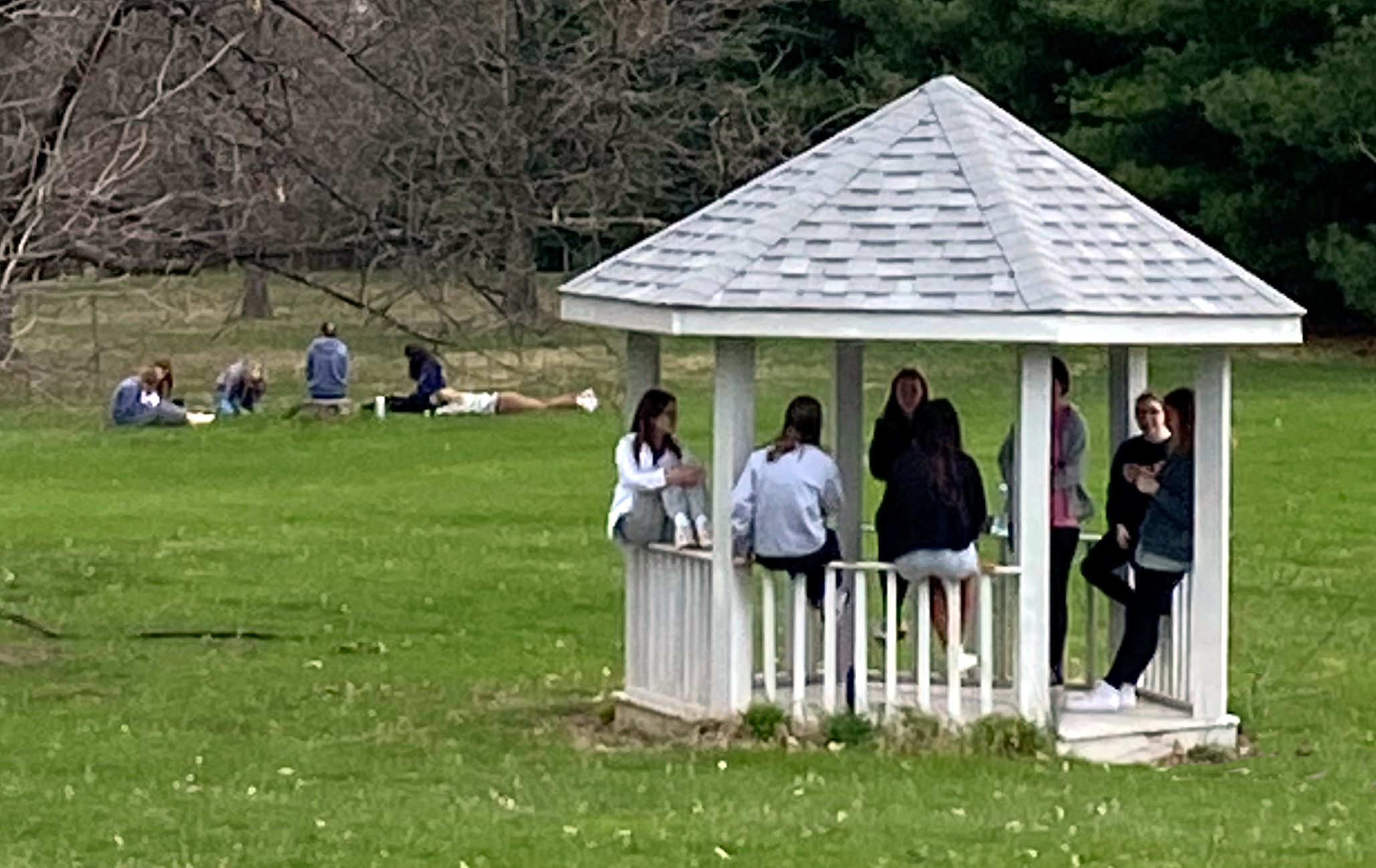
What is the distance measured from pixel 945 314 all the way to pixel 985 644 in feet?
4.85

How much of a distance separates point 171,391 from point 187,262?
2260 cm

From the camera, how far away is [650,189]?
25.0m

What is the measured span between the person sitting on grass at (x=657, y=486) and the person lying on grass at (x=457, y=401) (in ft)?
75.3

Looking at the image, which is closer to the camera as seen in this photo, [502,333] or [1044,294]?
→ [1044,294]

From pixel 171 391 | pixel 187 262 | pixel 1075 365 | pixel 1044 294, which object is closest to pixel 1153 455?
pixel 1044 294

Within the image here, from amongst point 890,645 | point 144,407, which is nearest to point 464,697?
point 890,645

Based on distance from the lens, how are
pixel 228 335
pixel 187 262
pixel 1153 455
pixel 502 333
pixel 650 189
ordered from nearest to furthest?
pixel 1153 455 → pixel 187 262 → pixel 502 333 → pixel 650 189 → pixel 228 335

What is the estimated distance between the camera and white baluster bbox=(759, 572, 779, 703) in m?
14.3

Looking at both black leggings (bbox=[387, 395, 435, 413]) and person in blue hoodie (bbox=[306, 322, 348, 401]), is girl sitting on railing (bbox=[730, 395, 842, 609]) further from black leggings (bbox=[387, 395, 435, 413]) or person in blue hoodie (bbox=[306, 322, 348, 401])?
black leggings (bbox=[387, 395, 435, 413])

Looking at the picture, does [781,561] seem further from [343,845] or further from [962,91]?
→ [343,845]

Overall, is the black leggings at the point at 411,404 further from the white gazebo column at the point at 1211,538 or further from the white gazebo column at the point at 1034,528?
the white gazebo column at the point at 1034,528

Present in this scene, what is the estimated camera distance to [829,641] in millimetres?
13992

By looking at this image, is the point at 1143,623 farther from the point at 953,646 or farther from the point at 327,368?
the point at 327,368

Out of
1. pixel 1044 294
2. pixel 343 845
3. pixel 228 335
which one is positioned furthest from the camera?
Answer: pixel 228 335
